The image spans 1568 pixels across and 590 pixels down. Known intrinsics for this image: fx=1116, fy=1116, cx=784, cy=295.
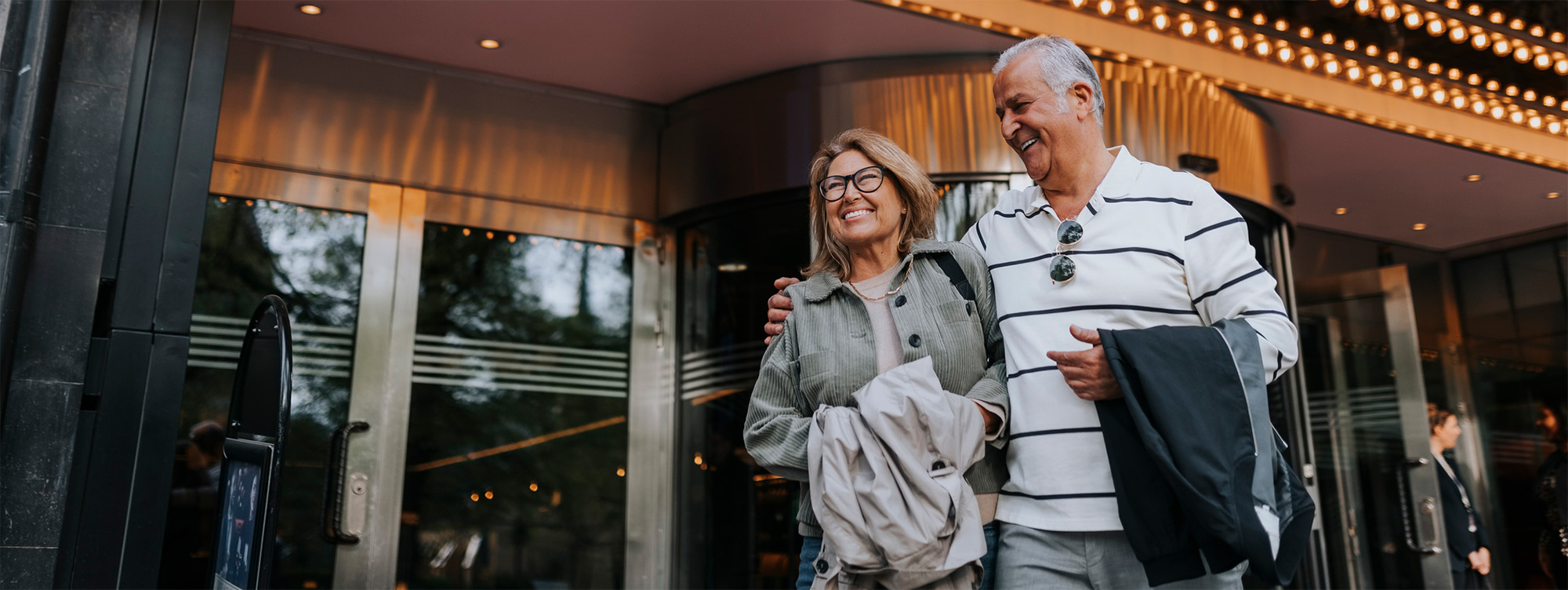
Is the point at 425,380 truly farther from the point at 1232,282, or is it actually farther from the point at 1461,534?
the point at 1461,534

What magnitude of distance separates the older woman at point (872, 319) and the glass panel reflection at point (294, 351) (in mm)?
3222

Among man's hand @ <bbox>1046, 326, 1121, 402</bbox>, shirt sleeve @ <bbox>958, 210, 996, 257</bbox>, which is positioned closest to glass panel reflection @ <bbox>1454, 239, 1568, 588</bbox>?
shirt sleeve @ <bbox>958, 210, 996, 257</bbox>

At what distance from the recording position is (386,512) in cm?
498

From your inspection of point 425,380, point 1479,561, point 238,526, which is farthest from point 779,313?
point 1479,561

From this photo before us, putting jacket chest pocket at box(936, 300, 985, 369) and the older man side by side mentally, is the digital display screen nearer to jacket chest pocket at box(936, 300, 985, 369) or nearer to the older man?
jacket chest pocket at box(936, 300, 985, 369)

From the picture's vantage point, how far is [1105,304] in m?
1.98

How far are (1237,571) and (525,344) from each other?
162 inches

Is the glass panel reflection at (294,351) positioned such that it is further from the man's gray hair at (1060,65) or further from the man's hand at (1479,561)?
the man's hand at (1479,561)

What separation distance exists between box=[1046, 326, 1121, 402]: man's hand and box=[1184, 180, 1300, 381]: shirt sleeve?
0.84 feet

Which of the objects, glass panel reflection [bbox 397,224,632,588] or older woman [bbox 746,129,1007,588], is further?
glass panel reflection [bbox 397,224,632,588]

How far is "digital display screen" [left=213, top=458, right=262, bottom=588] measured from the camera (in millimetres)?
2684

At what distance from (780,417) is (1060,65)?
0.86 metres

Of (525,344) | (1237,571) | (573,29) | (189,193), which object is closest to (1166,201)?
(1237,571)

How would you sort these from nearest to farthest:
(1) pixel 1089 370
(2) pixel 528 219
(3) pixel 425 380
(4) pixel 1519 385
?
(1) pixel 1089 370, (3) pixel 425 380, (2) pixel 528 219, (4) pixel 1519 385
